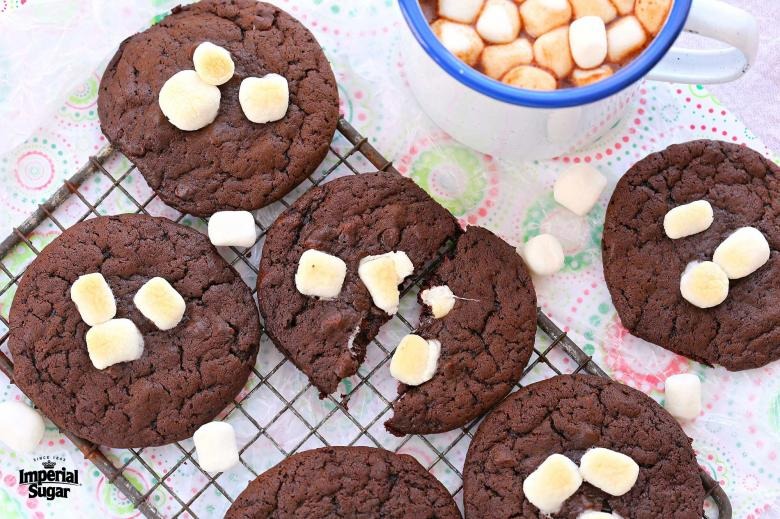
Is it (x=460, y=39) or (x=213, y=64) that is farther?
(x=213, y=64)

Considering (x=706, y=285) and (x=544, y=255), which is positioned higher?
(x=544, y=255)

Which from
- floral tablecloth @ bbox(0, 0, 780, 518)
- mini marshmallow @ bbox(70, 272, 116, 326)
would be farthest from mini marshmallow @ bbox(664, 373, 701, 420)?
mini marshmallow @ bbox(70, 272, 116, 326)

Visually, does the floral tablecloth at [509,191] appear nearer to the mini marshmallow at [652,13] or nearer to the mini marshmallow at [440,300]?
the mini marshmallow at [440,300]

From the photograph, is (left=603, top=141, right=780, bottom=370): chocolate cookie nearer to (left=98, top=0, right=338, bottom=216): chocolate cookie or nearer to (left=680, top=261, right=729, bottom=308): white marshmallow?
(left=680, top=261, right=729, bottom=308): white marshmallow

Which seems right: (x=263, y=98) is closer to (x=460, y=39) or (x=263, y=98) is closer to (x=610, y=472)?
(x=460, y=39)

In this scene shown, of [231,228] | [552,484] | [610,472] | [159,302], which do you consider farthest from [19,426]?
[610,472]
